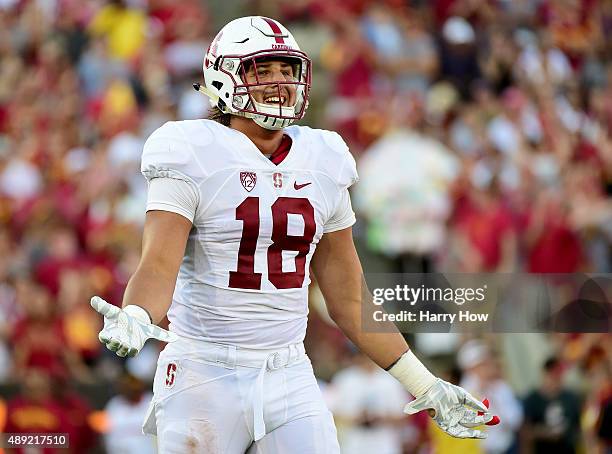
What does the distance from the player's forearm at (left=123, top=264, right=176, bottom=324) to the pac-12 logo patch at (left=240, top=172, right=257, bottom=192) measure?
1.12ft

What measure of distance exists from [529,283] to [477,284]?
0.75 m

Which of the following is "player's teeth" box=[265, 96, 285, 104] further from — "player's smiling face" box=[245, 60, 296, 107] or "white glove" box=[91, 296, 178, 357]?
"white glove" box=[91, 296, 178, 357]

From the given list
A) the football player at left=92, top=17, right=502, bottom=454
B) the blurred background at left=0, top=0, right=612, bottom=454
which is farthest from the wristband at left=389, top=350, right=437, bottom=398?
the blurred background at left=0, top=0, right=612, bottom=454

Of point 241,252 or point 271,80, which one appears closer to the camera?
point 241,252

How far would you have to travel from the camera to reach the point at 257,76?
3.74 metres

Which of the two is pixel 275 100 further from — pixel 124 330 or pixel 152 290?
pixel 124 330

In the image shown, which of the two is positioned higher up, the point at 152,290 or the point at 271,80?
the point at 271,80

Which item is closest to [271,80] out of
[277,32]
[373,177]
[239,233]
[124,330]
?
[277,32]

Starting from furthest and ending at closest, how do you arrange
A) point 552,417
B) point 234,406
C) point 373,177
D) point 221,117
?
point 373,177
point 552,417
point 221,117
point 234,406

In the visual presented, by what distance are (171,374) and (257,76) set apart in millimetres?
893

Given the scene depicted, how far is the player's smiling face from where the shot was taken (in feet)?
12.3

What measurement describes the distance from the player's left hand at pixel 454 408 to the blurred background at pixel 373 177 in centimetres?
249

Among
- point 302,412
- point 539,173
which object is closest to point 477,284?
point 302,412

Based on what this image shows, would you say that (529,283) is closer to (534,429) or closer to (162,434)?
(534,429)
